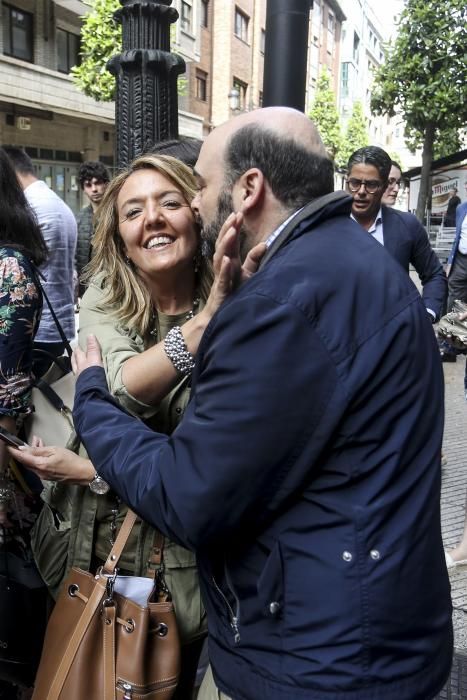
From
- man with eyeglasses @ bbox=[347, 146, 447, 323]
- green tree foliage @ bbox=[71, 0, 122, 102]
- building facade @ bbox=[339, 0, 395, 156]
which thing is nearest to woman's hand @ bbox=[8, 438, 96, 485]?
man with eyeglasses @ bbox=[347, 146, 447, 323]

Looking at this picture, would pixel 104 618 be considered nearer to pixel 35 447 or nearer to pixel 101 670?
pixel 101 670

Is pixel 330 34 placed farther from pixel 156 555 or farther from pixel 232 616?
pixel 232 616

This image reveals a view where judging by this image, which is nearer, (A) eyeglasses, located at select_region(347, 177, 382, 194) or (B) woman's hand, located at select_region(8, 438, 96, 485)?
(B) woman's hand, located at select_region(8, 438, 96, 485)

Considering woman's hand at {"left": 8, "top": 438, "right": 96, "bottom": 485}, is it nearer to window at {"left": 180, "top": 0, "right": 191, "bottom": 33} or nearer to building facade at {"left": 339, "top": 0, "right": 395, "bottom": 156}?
window at {"left": 180, "top": 0, "right": 191, "bottom": 33}

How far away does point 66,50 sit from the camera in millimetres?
21281

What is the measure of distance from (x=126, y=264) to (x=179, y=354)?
0.50 meters

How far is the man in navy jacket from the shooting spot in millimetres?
1209

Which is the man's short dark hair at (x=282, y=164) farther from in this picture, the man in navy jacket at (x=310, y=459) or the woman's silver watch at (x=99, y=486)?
the woman's silver watch at (x=99, y=486)

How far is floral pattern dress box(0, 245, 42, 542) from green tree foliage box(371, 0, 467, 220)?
49.4 feet

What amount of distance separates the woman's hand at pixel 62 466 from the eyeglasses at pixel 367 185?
8.82ft

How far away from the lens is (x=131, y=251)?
2047 millimetres

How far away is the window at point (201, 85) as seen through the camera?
93.7ft

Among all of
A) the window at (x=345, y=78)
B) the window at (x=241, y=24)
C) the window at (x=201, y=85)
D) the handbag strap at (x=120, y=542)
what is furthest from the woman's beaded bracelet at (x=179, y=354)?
the window at (x=345, y=78)

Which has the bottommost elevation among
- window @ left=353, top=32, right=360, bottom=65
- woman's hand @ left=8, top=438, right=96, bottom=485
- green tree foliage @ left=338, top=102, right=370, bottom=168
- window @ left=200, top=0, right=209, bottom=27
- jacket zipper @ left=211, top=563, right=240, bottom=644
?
jacket zipper @ left=211, top=563, right=240, bottom=644
